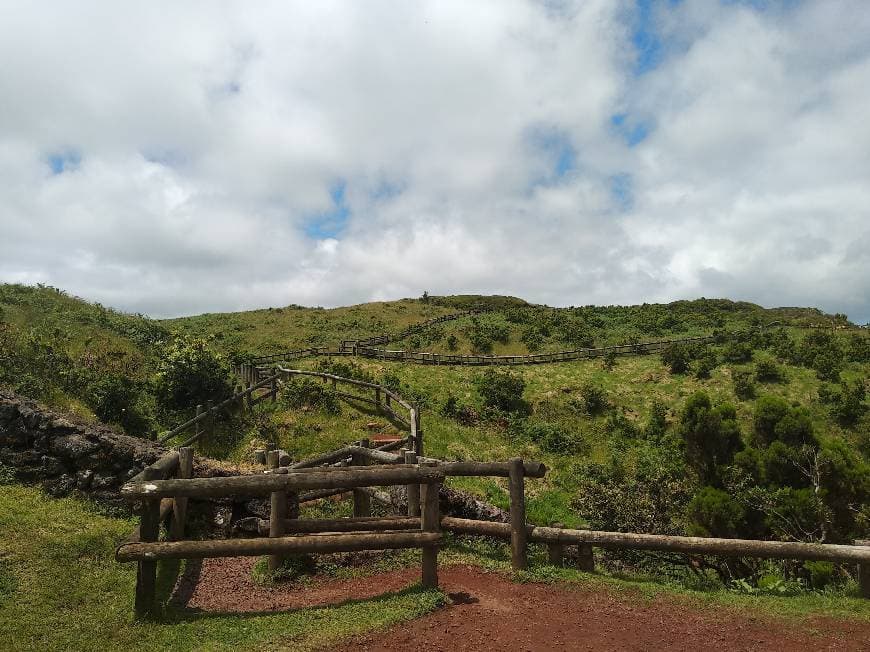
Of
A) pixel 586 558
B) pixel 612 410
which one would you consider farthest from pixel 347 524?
pixel 612 410

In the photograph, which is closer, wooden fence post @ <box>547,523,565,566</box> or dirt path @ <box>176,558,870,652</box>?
dirt path @ <box>176,558,870,652</box>

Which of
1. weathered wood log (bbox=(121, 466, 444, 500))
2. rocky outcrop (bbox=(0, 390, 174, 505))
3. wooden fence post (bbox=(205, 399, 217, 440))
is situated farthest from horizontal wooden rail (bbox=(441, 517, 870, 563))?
wooden fence post (bbox=(205, 399, 217, 440))

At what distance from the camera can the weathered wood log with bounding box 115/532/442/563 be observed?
685 cm

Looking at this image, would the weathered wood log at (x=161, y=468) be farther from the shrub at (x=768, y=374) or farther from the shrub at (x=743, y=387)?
the shrub at (x=768, y=374)

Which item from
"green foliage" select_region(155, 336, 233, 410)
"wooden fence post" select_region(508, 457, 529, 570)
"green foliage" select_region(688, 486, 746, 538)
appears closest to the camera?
"wooden fence post" select_region(508, 457, 529, 570)

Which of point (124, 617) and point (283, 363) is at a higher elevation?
point (283, 363)

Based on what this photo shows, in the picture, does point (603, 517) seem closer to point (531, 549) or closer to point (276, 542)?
point (531, 549)

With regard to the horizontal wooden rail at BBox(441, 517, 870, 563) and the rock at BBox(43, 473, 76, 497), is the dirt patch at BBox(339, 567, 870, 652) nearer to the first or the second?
the horizontal wooden rail at BBox(441, 517, 870, 563)

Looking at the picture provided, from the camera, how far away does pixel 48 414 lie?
35.6ft

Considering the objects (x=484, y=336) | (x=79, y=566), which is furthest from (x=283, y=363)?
(x=79, y=566)

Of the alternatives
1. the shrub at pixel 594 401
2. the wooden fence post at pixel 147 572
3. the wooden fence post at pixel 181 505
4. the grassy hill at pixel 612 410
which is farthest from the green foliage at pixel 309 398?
the wooden fence post at pixel 147 572

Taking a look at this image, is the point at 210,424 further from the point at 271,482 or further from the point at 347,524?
the point at 271,482

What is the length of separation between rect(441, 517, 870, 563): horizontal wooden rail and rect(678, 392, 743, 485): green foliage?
1196 centimetres

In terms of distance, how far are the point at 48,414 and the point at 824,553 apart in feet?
45.9
